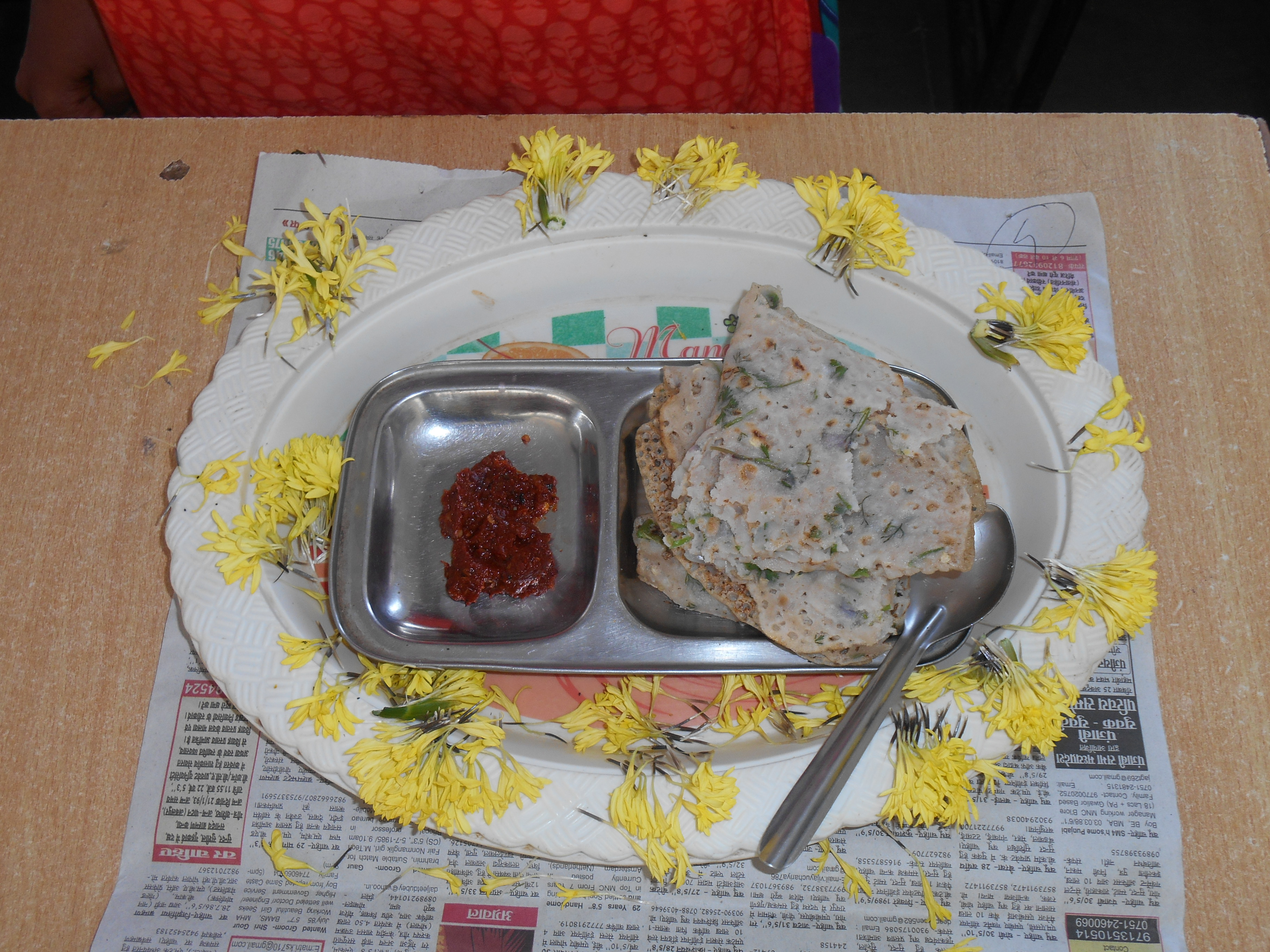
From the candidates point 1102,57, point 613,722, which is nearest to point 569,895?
point 613,722

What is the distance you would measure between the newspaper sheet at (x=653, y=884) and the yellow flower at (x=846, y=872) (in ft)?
0.04

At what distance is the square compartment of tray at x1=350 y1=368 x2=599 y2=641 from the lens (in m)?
1.54

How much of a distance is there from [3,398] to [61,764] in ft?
2.59

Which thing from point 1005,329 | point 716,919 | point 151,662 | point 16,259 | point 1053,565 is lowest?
point 716,919

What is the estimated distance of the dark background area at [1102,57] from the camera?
9.27 feet

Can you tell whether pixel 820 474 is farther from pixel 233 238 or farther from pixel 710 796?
pixel 233 238

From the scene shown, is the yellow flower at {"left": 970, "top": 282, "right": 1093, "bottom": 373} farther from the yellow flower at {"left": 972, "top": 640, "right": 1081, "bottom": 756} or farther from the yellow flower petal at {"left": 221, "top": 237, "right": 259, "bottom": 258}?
the yellow flower petal at {"left": 221, "top": 237, "right": 259, "bottom": 258}

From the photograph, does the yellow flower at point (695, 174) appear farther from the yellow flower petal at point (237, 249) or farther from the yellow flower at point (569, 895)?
the yellow flower at point (569, 895)

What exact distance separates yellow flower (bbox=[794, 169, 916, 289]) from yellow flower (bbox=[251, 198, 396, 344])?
32.8 inches

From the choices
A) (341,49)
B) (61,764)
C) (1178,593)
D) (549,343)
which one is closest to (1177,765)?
(1178,593)

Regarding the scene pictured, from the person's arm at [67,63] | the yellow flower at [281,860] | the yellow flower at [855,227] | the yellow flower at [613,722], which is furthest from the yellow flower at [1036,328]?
the person's arm at [67,63]

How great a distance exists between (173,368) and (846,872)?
1.67 m

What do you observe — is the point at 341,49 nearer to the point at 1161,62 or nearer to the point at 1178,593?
the point at 1178,593

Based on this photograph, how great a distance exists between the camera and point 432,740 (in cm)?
132
